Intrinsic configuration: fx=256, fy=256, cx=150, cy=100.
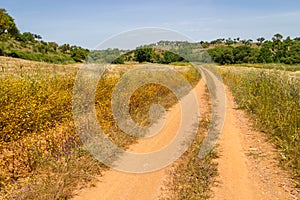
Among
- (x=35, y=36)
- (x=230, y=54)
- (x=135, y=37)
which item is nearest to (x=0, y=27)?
(x=35, y=36)

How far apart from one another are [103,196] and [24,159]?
158 centimetres

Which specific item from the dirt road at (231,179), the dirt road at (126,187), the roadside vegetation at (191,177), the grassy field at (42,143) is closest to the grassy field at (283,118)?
the dirt road at (231,179)

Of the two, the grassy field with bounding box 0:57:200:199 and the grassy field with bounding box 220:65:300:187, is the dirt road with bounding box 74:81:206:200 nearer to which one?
the grassy field with bounding box 0:57:200:199

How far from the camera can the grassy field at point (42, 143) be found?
11.8 feet

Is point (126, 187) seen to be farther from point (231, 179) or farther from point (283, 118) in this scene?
point (283, 118)

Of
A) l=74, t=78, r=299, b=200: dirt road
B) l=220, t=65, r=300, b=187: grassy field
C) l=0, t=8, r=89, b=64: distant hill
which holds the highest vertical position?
l=0, t=8, r=89, b=64: distant hill

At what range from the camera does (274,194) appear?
3.82 m

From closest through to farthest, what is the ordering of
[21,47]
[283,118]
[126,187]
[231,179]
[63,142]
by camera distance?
[126,187]
[231,179]
[63,142]
[283,118]
[21,47]

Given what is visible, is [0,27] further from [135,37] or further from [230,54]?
[230,54]

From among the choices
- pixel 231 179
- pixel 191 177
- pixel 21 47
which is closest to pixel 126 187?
pixel 191 177

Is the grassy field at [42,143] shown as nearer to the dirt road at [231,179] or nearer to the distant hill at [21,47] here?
the dirt road at [231,179]

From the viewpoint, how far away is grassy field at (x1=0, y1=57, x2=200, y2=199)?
3.61m

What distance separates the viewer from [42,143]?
4652 mm

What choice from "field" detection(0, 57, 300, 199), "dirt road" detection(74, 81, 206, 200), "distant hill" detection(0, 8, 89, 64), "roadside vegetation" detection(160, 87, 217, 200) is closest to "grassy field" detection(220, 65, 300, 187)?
"field" detection(0, 57, 300, 199)
